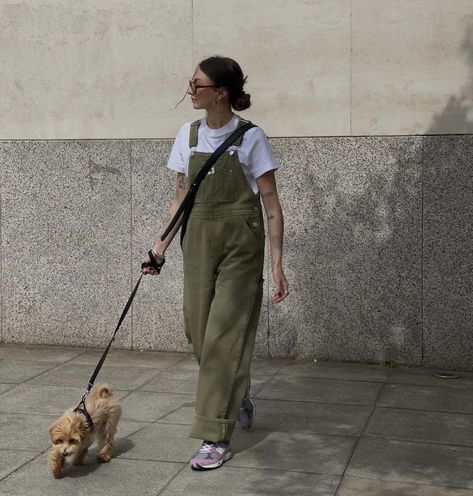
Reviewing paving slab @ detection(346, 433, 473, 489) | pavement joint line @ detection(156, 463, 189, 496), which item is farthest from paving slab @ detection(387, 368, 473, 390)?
pavement joint line @ detection(156, 463, 189, 496)

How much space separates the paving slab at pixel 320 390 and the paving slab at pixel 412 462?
973mm

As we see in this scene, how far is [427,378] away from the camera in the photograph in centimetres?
725

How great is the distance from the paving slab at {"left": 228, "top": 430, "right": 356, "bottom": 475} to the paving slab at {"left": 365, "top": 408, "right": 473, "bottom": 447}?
1.05 feet

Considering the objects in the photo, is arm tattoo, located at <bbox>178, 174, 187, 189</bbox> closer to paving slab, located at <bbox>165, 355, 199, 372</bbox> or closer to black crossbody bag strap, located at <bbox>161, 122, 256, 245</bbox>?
black crossbody bag strap, located at <bbox>161, 122, 256, 245</bbox>

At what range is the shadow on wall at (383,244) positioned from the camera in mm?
7301

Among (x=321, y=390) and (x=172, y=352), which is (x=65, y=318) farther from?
(x=321, y=390)

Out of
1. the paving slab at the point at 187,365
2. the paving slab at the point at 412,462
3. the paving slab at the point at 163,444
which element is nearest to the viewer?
the paving slab at the point at 412,462

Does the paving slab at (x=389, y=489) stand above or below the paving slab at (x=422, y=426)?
below

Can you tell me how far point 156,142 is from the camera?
784 cm

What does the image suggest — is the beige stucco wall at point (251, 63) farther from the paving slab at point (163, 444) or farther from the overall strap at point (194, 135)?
the paving slab at point (163, 444)

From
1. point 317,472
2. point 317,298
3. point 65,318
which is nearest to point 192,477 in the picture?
point 317,472

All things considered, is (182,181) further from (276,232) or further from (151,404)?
(151,404)

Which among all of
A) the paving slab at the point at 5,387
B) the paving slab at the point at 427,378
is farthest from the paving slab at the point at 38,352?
the paving slab at the point at 427,378

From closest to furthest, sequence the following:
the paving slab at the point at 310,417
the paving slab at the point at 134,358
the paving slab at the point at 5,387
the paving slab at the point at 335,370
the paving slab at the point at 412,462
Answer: the paving slab at the point at 412,462, the paving slab at the point at 310,417, the paving slab at the point at 5,387, the paving slab at the point at 335,370, the paving slab at the point at 134,358
